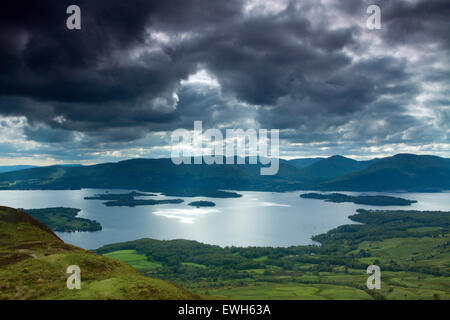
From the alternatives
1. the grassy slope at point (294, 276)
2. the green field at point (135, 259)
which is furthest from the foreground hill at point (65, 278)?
the green field at point (135, 259)

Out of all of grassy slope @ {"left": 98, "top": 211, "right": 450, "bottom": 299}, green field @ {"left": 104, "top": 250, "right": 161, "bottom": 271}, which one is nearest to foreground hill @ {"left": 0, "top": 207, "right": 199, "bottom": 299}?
grassy slope @ {"left": 98, "top": 211, "right": 450, "bottom": 299}

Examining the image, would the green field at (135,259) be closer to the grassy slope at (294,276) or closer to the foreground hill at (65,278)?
the grassy slope at (294,276)

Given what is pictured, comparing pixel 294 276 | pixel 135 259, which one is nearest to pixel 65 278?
pixel 294 276

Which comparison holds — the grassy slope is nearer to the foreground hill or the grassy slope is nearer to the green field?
the green field

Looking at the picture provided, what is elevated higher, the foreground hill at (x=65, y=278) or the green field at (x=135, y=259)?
the foreground hill at (x=65, y=278)

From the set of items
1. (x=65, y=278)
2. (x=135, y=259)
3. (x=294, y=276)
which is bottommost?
(x=294, y=276)

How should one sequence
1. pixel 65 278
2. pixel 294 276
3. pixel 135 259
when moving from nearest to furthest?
pixel 65 278
pixel 294 276
pixel 135 259

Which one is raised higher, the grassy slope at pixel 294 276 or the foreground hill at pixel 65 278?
the foreground hill at pixel 65 278

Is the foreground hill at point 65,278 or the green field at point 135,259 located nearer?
the foreground hill at point 65,278

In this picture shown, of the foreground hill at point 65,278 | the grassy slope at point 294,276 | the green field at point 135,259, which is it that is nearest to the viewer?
the foreground hill at point 65,278

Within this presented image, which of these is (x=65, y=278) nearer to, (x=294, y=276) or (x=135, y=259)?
(x=294, y=276)

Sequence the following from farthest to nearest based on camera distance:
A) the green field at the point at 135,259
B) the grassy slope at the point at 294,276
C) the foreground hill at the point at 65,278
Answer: the green field at the point at 135,259, the grassy slope at the point at 294,276, the foreground hill at the point at 65,278
